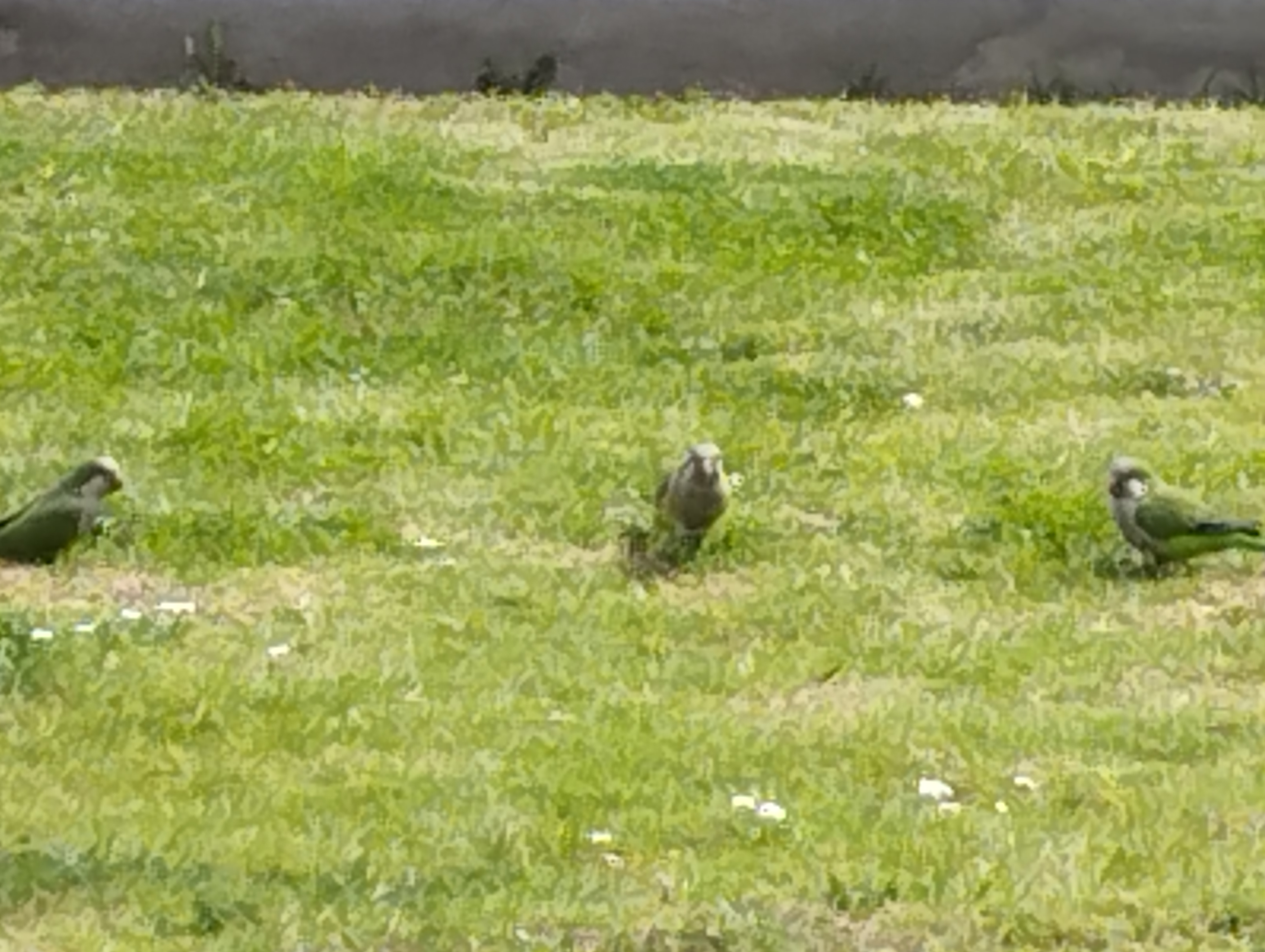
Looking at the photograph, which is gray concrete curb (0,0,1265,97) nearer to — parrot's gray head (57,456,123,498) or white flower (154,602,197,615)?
parrot's gray head (57,456,123,498)

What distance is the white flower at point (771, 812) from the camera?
245 inches

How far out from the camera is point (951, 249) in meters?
12.8

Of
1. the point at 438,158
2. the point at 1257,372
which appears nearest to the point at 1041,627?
the point at 1257,372

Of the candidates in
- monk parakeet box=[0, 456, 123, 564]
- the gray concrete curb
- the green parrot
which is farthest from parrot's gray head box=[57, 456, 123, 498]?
the gray concrete curb

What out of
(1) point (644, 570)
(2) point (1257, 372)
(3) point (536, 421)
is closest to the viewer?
(1) point (644, 570)

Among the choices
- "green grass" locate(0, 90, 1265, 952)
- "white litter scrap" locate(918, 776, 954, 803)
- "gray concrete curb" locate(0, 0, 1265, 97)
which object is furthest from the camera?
"gray concrete curb" locate(0, 0, 1265, 97)

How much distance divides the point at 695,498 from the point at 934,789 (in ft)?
7.22

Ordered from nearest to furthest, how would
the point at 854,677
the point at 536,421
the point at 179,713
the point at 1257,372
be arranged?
1. the point at 179,713
2. the point at 854,677
3. the point at 536,421
4. the point at 1257,372

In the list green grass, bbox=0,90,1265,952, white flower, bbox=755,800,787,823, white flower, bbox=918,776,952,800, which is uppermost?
white flower, bbox=755,800,787,823

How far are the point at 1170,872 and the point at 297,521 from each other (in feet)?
12.4

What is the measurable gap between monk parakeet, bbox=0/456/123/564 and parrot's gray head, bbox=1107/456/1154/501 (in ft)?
10.1

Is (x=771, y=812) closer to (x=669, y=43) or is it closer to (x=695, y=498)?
(x=695, y=498)

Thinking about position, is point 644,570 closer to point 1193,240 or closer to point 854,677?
point 854,677

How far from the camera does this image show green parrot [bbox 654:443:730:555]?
8.52 metres
